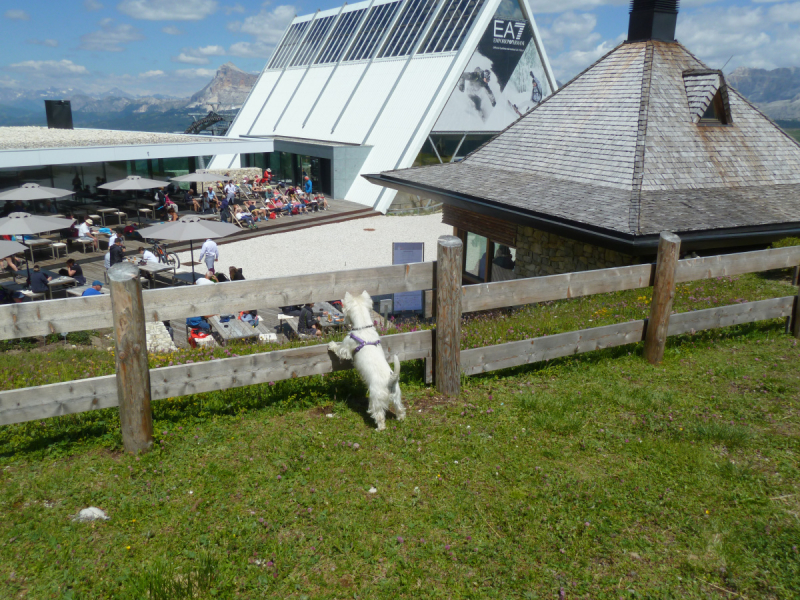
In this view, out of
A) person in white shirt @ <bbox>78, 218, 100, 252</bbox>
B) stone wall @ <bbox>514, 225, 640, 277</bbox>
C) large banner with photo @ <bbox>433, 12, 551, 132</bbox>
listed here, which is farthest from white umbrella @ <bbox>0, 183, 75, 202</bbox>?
large banner with photo @ <bbox>433, 12, 551, 132</bbox>

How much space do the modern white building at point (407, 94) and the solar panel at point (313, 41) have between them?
3819 millimetres

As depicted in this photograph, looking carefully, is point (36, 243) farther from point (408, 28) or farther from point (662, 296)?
point (408, 28)

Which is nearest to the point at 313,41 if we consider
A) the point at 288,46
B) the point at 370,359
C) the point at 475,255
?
the point at 288,46

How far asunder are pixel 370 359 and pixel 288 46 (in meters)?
50.8

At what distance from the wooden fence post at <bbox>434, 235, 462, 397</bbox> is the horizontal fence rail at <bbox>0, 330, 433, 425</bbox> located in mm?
181

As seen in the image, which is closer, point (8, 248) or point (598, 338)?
point (598, 338)

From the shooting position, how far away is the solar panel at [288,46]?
48469 mm

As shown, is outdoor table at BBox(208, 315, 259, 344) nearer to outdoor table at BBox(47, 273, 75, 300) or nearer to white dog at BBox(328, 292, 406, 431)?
white dog at BBox(328, 292, 406, 431)

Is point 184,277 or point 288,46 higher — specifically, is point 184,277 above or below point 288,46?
below

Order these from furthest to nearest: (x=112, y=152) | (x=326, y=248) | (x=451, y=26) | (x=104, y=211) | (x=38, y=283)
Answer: (x=451, y=26)
(x=104, y=211)
(x=112, y=152)
(x=326, y=248)
(x=38, y=283)

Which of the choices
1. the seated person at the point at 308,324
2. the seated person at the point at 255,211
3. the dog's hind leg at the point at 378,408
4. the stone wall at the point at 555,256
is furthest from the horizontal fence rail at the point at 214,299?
the seated person at the point at 255,211

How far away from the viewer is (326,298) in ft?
17.5

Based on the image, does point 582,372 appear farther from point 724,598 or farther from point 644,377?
point 724,598

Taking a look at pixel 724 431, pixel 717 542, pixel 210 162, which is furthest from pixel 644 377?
pixel 210 162
